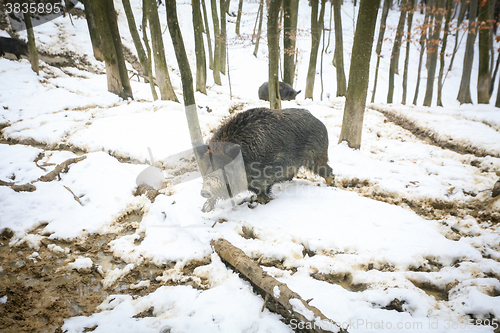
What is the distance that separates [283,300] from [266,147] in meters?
2.24

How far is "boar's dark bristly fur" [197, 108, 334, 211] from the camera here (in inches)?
134

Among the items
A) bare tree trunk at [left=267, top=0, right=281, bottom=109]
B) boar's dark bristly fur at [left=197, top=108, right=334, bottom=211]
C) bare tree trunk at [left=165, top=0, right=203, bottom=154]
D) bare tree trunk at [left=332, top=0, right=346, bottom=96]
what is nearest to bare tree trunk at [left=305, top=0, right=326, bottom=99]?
bare tree trunk at [left=332, top=0, right=346, bottom=96]

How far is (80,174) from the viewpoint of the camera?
4039mm

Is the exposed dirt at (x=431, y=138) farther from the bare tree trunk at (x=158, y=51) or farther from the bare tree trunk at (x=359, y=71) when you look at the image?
the bare tree trunk at (x=158, y=51)

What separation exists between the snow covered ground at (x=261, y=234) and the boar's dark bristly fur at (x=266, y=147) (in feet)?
1.34

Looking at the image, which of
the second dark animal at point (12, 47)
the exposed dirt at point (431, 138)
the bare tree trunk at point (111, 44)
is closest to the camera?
the exposed dirt at point (431, 138)

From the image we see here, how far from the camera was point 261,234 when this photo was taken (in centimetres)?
304

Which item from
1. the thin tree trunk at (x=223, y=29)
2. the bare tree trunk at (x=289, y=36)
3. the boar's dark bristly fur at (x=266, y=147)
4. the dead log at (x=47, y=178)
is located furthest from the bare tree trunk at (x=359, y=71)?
the thin tree trunk at (x=223, y=29)

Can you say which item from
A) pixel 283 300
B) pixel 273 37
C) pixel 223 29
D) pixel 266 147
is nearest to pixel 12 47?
pixel 223 29

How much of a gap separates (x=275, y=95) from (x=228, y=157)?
12.0ft

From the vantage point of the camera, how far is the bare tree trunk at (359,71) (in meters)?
4.81

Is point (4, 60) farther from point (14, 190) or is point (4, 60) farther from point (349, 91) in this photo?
point (349, 91)

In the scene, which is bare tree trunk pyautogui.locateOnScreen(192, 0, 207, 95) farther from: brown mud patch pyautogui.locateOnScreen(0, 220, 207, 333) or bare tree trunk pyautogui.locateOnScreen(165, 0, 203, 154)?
brown mud patch pyautogui.locateOnScreen(0, 220, 207, 333)

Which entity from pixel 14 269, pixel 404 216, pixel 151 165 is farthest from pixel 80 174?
pixel 404 216
